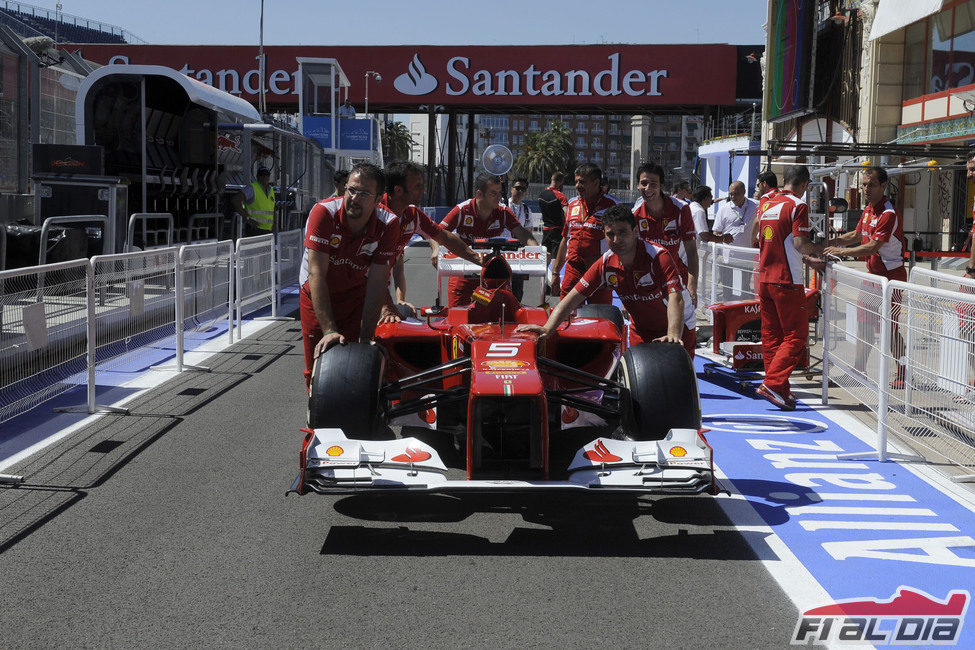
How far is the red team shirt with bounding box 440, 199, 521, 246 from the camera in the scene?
989 cm

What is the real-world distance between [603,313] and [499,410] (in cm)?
250

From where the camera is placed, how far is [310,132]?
30.8m

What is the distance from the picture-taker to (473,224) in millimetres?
9906

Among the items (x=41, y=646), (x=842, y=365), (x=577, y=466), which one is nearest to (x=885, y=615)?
(x=577, y=466)

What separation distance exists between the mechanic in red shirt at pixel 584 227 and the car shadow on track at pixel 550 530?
3.89m

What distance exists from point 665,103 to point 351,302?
38944 mm

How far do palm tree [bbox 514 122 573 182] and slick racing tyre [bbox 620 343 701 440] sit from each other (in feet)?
456

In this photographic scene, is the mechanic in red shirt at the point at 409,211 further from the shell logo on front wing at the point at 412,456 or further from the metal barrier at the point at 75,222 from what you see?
the metal barrier at the point at 75,222

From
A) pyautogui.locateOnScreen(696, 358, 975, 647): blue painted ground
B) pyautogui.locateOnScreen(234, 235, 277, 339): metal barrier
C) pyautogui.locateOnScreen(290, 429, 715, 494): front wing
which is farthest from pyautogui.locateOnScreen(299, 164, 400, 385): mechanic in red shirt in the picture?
pyautogui.locateOnScreen(234, 235, 277, 339): metal barrier

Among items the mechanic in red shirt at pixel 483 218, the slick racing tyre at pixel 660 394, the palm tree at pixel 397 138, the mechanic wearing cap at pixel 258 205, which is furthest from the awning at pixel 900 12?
the palm tree at pixel 397 138

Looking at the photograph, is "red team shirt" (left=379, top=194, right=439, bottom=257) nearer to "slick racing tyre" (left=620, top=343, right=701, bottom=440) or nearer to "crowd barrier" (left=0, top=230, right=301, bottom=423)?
"crowd barrier" (left=0, top=230, right=301, bottom=423)

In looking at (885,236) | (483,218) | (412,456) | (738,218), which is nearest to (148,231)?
(483,218)

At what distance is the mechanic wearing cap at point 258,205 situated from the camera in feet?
57.7

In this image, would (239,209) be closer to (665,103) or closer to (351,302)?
(351,302)
